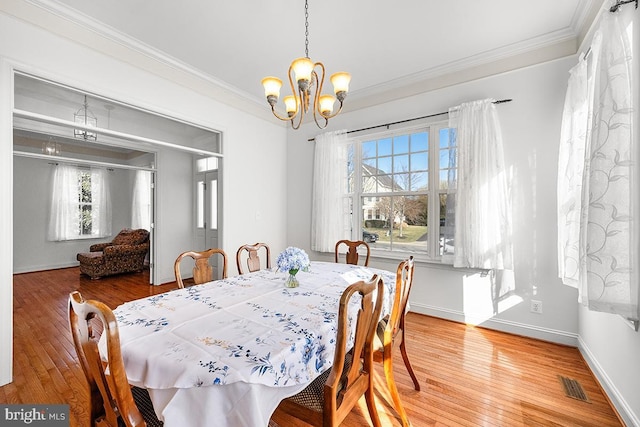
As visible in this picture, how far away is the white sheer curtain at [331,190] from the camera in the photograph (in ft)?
12.4

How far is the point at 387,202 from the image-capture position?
11.7 ft

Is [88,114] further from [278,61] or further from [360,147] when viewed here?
[360,147]

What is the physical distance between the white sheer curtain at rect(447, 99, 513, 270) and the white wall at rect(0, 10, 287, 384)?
2.61 metres

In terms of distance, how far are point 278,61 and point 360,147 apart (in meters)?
1.51

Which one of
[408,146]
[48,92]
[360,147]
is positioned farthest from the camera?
[360,147]

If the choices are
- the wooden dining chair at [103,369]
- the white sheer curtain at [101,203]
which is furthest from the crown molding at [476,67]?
the white sheer curtain at [101,203]

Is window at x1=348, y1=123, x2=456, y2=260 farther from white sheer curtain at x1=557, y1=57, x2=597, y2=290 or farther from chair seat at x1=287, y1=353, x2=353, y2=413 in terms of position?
chair seat at x1=287, y1=353, x2=353, y2=413

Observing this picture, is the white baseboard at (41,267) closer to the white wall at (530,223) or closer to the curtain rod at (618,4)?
the white wall at (530,223)

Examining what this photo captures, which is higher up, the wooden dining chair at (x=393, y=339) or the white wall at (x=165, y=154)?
the white wall at (x=165, y=154)

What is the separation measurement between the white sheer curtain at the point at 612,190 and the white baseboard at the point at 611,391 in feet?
2.03

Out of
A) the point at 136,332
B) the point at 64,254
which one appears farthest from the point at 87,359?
the point at 64,254

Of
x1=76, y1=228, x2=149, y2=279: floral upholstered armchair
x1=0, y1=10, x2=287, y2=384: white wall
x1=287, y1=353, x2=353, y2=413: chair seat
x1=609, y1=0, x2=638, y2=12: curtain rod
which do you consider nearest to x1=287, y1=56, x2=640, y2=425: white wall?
x1=609, y1=0, x2=638, y2=12: curtain rod

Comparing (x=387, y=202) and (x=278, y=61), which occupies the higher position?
(x=278, y=61)

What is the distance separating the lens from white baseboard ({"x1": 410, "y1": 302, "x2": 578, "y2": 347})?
Result: 8.21ft
